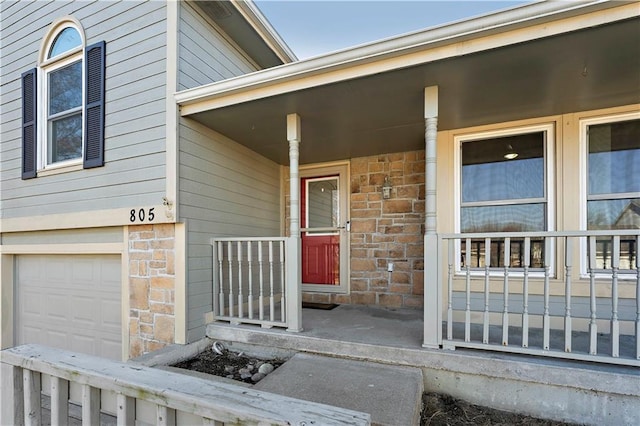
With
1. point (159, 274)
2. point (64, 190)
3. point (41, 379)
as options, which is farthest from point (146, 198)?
point (41, 379)

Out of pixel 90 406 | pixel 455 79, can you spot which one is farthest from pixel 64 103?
pixel 455 79

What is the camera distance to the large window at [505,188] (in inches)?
124

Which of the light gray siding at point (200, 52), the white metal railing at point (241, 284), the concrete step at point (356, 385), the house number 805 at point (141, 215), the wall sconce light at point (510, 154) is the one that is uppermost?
the light gray siding at point (200, 52)

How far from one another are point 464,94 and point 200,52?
2866 mm

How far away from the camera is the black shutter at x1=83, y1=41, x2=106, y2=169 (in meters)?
3.55

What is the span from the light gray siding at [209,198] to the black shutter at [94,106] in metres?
1.18

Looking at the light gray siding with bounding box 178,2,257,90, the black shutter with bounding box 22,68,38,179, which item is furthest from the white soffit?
the black shutter with bounding box 22,68,38,179

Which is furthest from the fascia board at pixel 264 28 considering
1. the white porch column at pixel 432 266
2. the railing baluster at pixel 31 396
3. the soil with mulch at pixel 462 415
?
the soil with mulch at pixel 462 415

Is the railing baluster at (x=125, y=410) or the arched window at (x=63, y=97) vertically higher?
the arched window at (x=63, y=97)

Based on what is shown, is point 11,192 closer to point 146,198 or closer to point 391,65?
point 146,198

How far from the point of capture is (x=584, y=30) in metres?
1.89

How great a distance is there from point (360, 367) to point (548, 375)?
1.27m

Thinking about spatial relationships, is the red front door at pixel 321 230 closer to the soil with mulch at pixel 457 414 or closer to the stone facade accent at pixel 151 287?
the stone facade accent at pixel 151 287

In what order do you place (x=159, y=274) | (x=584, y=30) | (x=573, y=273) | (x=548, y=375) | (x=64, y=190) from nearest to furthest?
(x=584, y=30) → (x=548, y=375) → (x=573, y=273) → (x=159, y=274) → (x=64, y=190)
